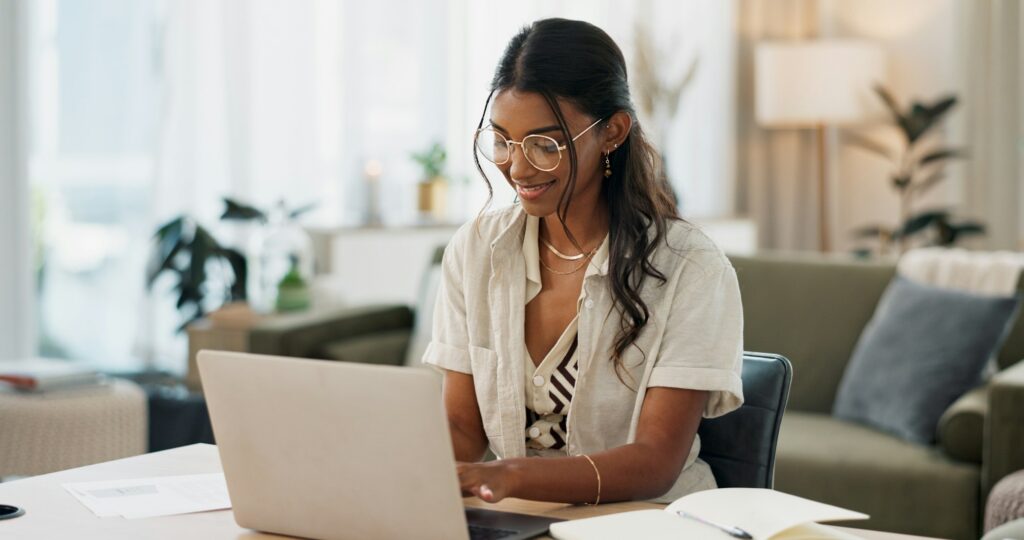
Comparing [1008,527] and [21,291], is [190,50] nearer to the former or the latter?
[21,291]

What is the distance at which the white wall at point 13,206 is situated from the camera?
12.2 ft

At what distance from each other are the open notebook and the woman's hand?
81 millimetres

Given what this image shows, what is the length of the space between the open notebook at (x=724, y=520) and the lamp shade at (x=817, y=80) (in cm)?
452

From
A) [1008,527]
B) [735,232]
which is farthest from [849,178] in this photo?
[1008,527]

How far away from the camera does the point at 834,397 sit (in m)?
3.33

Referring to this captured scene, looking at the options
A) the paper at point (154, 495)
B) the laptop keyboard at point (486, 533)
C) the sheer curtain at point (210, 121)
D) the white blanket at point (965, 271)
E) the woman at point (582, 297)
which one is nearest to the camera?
the laptop keyboard at point (486, 533)

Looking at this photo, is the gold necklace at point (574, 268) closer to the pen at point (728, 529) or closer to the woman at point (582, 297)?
the woman at point (582, 297)

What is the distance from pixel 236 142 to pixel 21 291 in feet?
2.72

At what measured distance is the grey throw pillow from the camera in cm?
296

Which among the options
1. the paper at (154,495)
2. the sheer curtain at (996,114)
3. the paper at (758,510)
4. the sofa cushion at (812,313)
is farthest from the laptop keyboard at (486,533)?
the sheer curtain at (996,114)

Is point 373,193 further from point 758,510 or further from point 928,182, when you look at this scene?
point 758,510

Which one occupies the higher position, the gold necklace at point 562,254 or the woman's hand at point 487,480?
the gold necklace at point 562,254

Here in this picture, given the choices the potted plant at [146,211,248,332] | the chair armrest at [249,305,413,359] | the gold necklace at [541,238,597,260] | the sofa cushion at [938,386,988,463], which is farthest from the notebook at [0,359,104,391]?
the sofa cushion at [938,386,988,463]

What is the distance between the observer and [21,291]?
12.5 ft
